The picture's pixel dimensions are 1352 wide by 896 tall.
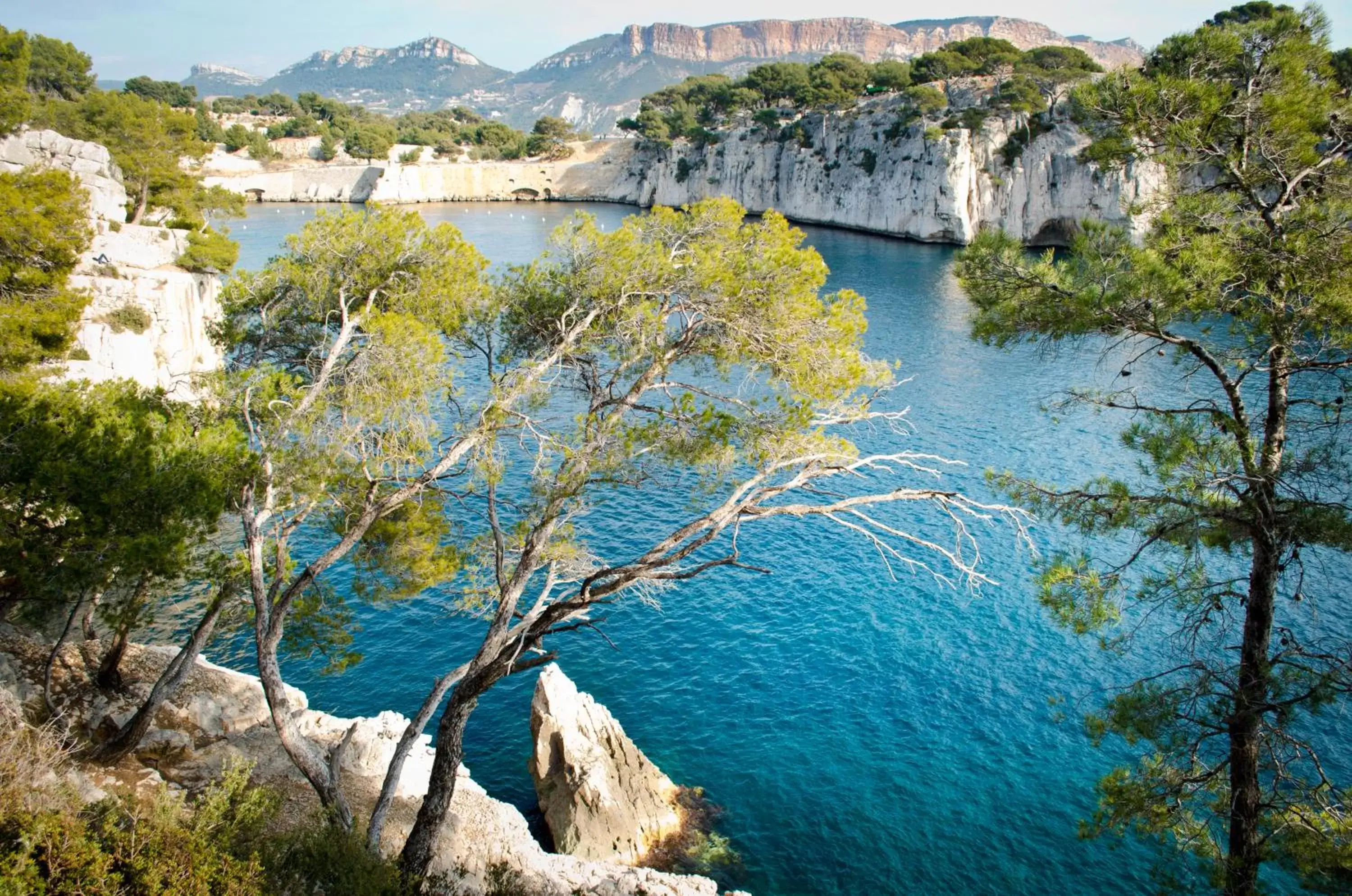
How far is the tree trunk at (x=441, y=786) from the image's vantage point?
1023 centimetres

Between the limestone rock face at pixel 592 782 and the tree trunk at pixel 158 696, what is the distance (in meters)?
6.08

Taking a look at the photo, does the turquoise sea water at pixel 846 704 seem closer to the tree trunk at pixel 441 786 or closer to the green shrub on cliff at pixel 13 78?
the tree trunk at pixel 441 786

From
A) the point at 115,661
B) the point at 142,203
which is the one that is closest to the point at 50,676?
the point at 115,661

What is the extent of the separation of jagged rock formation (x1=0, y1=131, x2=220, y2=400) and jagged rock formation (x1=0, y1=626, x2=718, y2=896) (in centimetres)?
1241

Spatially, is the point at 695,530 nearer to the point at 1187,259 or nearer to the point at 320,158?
the point at 1187,259

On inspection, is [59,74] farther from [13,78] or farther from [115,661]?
[115,661]

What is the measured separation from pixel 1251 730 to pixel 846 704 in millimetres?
9925

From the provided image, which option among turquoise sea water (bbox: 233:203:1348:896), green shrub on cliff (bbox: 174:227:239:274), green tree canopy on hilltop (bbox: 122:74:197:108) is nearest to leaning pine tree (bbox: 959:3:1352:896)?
turquoise sea water (bbox: 233:203:1348:896)

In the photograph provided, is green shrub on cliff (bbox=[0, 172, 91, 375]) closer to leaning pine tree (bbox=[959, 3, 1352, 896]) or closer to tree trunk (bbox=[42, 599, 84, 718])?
tree trunk (bbox=[42, 599, 84, 718])

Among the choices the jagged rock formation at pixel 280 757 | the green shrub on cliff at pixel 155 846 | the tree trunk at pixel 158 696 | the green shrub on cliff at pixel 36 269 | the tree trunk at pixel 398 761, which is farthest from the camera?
the green shrub on cliff at pixel 36 269

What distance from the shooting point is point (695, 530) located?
1054 cm

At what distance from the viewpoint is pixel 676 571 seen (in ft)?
35.3

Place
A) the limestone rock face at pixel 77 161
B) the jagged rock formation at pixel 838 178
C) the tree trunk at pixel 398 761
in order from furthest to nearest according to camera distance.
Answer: the jagged rock formation at pixel 838 178
the limestone rock face at pixel 77 161
the tree trunk at pixel 398 761

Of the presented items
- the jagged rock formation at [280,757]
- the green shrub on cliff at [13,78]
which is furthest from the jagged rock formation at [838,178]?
the green shrub on cliff at [13,78]
